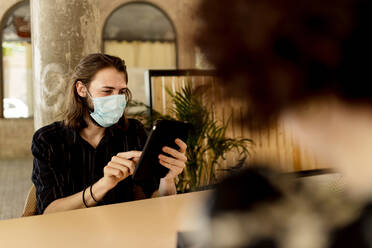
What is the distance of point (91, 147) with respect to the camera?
5.44 feet

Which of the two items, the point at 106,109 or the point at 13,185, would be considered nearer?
the point at 106,109

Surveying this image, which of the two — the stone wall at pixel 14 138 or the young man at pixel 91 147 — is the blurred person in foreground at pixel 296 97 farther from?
the stone wall at pixel 14 138

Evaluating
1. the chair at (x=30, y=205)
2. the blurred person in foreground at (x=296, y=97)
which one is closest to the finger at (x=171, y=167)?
the chair at (x=30, y=205)

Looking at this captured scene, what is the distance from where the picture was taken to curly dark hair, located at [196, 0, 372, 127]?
0.20 meters

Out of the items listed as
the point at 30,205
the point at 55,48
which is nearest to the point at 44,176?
the point at 30,205

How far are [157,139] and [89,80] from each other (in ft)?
2.30

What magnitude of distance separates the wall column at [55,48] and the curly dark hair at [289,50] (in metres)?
2.50

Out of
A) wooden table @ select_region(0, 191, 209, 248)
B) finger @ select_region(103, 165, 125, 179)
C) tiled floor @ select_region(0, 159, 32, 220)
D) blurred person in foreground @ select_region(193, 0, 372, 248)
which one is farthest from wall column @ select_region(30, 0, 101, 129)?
blurred person in foreground @ select_region(193, 0, 372, 248)

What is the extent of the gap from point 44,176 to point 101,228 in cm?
70

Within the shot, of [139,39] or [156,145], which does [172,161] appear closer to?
[156,145]

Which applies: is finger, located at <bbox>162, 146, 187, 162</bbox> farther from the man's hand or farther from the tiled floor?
the tiled floor

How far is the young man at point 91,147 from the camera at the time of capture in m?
1.39

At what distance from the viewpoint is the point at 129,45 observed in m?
7.01

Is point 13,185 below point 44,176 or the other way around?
below
